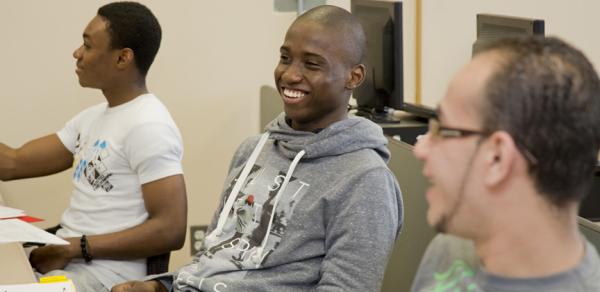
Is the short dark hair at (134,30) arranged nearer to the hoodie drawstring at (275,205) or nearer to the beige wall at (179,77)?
the hoodie drawstring at (275,205)

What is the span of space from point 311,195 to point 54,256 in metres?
0.81

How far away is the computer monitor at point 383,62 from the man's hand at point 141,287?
3.89 feet

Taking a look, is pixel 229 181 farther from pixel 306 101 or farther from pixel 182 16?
pixel 182 16

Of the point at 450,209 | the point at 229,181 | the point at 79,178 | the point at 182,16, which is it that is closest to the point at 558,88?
the point at 450,209

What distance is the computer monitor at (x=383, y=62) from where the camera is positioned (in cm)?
292

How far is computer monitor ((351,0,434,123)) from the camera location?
2.92m

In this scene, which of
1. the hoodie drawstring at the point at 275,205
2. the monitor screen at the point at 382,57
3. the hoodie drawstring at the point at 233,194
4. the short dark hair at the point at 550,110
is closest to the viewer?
the short dark hair at the point at 550,110

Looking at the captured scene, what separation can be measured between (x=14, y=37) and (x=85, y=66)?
113 cm

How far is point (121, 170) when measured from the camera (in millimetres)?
2266

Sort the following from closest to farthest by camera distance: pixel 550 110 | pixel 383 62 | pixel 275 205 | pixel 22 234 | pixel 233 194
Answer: pixel 550 110 → pixel 275 205 → pixel 233 194 → pixel 22 234 → pixel 383 62

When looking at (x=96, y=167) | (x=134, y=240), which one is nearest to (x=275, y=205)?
(x=134, y=240)

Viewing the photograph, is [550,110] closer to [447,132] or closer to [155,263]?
[447,132]

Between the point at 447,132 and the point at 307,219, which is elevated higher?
the point at 447,132

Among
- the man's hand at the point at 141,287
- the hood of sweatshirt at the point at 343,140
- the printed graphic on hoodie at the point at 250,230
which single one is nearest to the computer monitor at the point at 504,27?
the hood of sweatshirt at the point at 343,140
